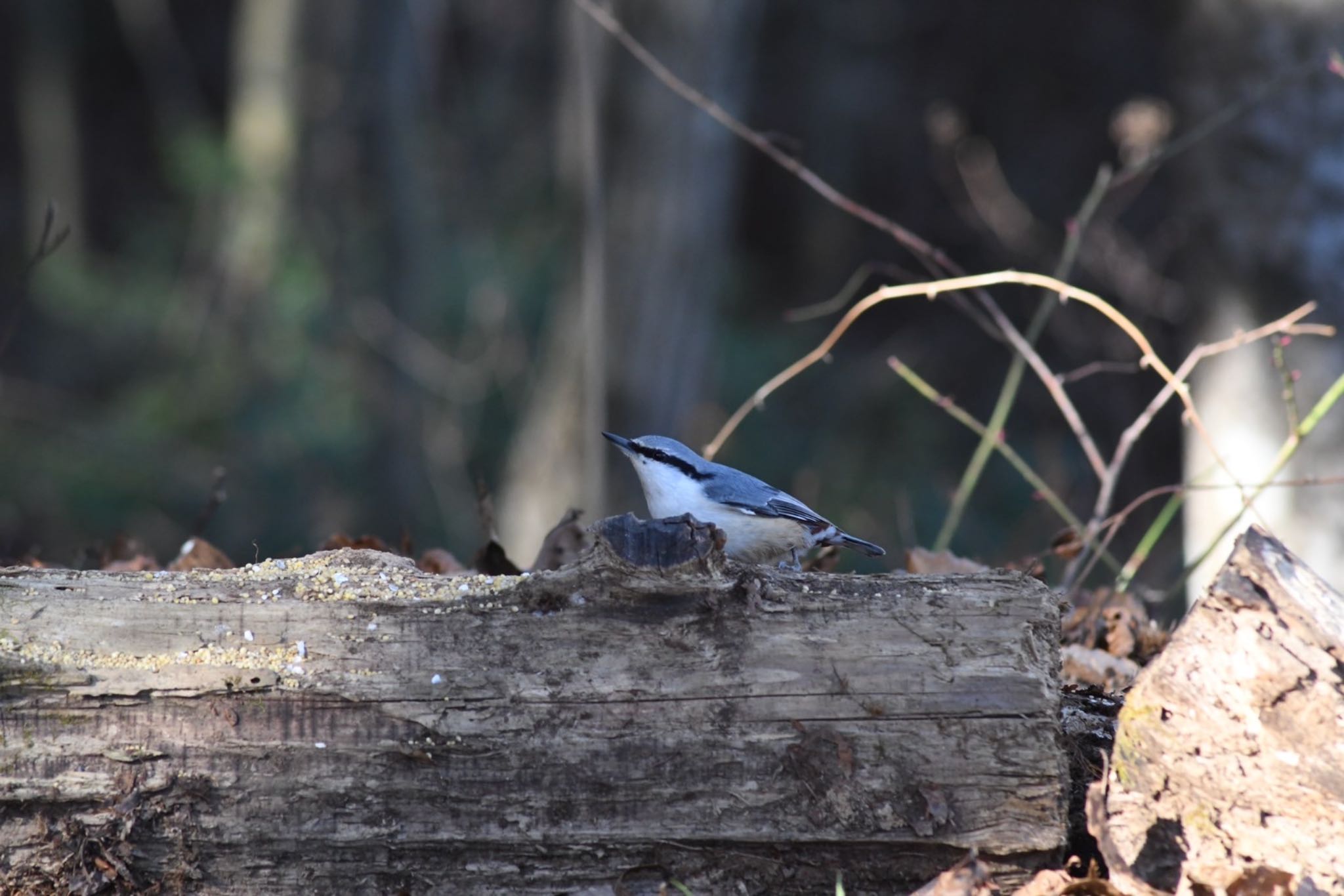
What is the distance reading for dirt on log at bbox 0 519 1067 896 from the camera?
2.21 metres

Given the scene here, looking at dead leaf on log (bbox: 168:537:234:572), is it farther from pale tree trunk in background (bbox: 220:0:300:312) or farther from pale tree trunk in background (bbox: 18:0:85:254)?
pale tree trunk in background (bbox: 18:0:85:254)

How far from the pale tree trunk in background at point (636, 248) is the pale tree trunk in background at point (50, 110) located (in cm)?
835

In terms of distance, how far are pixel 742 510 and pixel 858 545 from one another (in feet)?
1.21

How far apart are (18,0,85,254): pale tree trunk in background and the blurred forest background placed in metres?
0.05

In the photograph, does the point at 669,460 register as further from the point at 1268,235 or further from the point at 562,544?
the point at 1268,235

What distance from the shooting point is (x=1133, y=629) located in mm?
3287

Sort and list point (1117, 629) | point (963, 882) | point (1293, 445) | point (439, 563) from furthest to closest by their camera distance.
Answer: point (439, 563) → point (1117, 629) → point (1293, 445) → point (963, 882)

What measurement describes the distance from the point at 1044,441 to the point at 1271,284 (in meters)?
3.80

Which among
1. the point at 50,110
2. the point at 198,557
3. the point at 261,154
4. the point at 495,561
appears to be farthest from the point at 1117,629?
the point at 50,110

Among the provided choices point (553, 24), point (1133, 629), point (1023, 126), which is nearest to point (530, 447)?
point (1133, 629)

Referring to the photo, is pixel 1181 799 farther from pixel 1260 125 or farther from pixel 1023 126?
pixel 1023 126

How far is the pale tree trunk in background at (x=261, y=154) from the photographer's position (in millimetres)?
10312

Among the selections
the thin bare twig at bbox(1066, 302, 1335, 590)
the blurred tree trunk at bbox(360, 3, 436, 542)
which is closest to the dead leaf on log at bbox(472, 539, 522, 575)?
the thin bare twig at bbox(1066, 302, 1335, 590)

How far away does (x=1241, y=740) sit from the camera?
7.05 feet
